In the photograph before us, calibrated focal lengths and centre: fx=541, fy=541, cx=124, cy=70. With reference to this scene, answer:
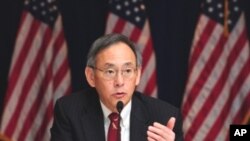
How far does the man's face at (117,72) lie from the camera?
285 cm

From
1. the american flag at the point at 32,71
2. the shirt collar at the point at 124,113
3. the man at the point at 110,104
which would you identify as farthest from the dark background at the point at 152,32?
the shirt collar at the point at 124,113

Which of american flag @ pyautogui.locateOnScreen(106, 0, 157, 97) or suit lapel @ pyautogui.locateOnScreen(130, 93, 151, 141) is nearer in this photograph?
suit lapel @ pyautogui.locateOnScreen(130, 93, 151, 141)

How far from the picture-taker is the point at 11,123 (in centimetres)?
538

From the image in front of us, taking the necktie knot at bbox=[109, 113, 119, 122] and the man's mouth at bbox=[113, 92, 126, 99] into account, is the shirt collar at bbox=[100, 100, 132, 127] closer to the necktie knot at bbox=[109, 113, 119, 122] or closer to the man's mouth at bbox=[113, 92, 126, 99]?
the necktie knot at bbox=[109, 113, 119, 122]

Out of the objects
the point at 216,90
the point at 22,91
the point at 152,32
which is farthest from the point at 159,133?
the point at 152,32

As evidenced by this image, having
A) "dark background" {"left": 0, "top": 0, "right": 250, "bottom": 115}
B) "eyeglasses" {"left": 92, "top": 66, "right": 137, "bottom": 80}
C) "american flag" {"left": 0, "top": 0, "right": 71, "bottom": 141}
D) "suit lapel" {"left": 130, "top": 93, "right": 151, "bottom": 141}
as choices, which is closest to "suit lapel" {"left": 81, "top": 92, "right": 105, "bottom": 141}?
"suit lapel" {"left": 130, "top": 93, "right": 151, "bottom": 141}

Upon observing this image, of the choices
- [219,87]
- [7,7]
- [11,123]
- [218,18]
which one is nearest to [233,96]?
[219,87]

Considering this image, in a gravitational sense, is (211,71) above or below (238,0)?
below

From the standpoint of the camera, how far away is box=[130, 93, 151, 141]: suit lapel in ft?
9.89

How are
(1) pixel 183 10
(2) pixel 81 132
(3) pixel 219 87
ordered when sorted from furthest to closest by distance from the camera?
(1) pixel 183 10 → (3) pixel 219 87 → (2) pixel 81 132

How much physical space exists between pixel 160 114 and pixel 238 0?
246cm

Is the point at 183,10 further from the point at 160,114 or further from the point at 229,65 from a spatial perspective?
the point at 160,114

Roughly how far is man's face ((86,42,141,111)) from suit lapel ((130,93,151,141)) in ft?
0.62

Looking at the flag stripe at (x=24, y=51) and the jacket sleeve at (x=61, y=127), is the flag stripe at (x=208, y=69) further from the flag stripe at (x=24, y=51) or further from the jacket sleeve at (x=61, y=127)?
the jacket sleeve at (x=61, y=127)
